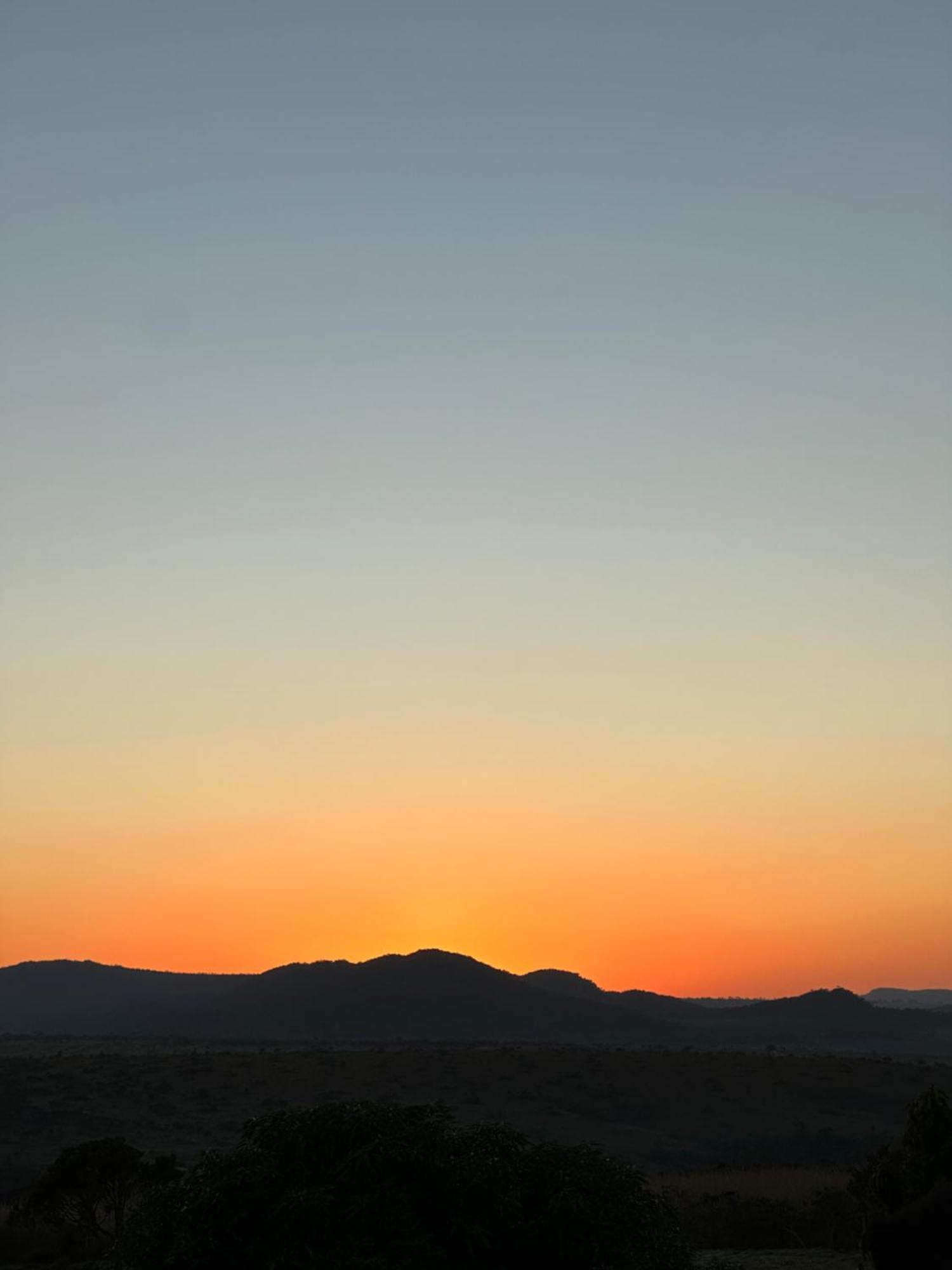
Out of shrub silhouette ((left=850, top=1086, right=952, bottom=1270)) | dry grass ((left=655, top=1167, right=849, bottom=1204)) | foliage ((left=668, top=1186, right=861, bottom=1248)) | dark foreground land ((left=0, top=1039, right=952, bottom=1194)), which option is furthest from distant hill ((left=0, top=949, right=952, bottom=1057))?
shrub silhouette ((left=850, top=1086, right=952, bottom=1270))

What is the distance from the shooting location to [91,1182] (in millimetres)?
27109

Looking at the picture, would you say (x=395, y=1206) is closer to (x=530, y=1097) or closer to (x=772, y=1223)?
(x=772, y=1223)

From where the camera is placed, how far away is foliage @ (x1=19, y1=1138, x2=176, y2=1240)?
88.7 feet

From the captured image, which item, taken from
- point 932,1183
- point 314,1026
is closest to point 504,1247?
point 932,1183

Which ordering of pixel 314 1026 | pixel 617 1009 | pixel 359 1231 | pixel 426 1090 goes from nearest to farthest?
pixel 359 1231 < pixel 426 1090 < pixel 314 1026 < pixel 617 1009

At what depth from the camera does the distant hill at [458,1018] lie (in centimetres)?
15150

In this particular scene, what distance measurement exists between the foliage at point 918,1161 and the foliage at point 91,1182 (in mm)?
13906

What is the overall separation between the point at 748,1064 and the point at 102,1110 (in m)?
34.2

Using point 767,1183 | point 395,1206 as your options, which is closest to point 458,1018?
point 767,1183

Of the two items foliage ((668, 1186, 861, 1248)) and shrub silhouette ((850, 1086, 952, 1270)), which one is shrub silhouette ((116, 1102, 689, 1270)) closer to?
shrub silhouette ((850, 1086, 952, 1270))

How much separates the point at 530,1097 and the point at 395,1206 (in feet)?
163

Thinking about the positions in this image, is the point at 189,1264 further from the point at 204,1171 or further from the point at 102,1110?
the point at 102,1110

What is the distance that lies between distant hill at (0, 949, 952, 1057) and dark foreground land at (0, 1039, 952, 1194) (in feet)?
208

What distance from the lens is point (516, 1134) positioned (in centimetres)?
1888
